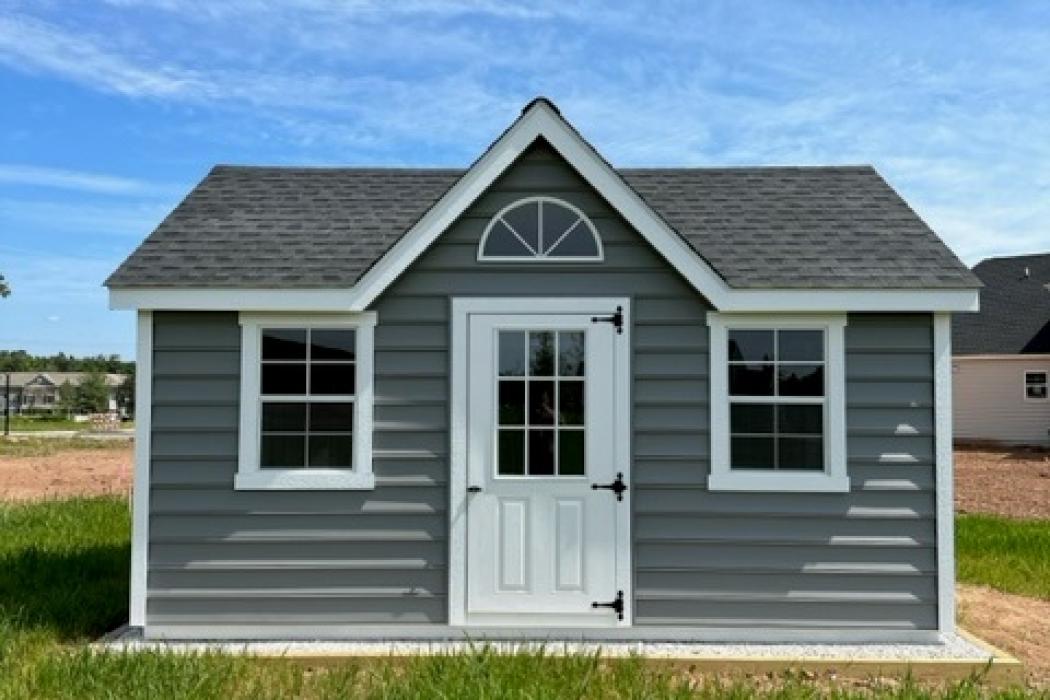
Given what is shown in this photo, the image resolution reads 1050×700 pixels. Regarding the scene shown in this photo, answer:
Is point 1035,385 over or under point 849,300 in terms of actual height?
under

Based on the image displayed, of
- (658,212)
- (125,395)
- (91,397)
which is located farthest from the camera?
(125,395)

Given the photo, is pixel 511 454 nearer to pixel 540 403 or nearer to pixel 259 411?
pixel 540 403

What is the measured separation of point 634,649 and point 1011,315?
28.3 metres

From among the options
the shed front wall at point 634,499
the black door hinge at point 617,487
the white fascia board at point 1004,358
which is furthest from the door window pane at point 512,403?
the white fascia board at point 1004,358

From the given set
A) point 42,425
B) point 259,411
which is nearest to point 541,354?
point 259,411

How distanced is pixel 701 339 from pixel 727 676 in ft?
8.29

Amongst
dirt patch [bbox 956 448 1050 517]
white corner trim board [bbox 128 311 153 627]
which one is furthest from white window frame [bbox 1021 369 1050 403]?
white corner trim board [bbox 128 311 153 627]

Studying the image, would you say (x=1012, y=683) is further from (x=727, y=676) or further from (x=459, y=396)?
(x=459, y=396)

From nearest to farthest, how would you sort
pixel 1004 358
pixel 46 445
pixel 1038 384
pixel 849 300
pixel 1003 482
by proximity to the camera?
pixel 849 300
pixel 1003 482
pixel 1038 384
pixel 1004 358
pixel 46 445

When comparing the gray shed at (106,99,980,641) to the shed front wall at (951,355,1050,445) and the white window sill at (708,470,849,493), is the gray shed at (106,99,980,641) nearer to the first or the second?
the white window sill at (708,470,849,493)

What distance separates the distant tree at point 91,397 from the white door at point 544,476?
7917 cm

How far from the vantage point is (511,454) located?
6.36m

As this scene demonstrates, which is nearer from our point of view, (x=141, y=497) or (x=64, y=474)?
(x=141, y=497)

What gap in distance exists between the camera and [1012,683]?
5660mm
